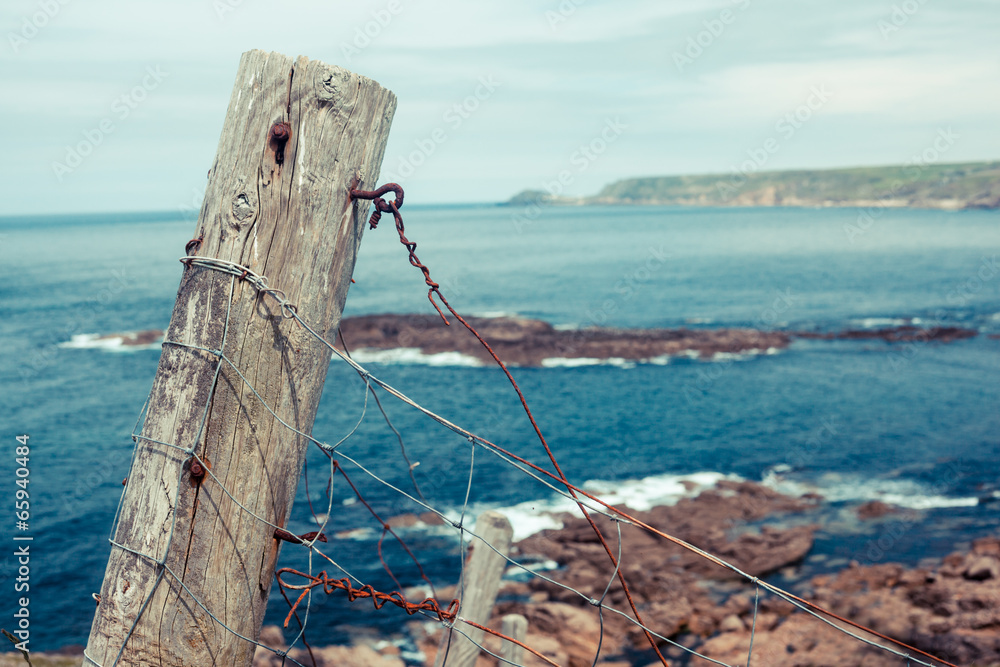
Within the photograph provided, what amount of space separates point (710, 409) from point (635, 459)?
5.51 m

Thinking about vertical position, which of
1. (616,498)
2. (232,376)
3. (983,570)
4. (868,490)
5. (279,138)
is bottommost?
(616,498)

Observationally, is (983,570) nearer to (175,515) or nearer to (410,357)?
(175,515)

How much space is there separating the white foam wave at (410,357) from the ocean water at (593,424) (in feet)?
1.00

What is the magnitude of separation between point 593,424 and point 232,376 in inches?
772

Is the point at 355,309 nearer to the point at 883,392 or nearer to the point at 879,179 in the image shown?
the point at 883,392

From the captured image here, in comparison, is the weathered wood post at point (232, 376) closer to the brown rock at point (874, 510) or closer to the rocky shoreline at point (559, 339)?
the brown rock at point (874, 510)

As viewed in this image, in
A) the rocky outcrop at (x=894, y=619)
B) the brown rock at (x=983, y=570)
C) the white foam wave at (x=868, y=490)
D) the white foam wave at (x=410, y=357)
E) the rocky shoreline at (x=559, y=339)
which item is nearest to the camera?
the rocky outcrop at (x=894, y=619)

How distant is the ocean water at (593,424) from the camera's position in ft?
44.2

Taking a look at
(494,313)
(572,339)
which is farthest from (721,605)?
(494,313)

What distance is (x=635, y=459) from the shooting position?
1834 centimetres

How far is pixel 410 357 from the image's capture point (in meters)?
29.4

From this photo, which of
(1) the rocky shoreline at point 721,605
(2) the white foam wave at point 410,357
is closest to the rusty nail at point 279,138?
(1) the rocky shoreline at point 721,605

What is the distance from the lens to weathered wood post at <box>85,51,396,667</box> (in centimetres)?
198

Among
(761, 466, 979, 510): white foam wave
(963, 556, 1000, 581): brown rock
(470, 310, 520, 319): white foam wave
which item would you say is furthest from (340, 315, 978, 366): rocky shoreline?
(963, 556, 1000, 581): brown rock
